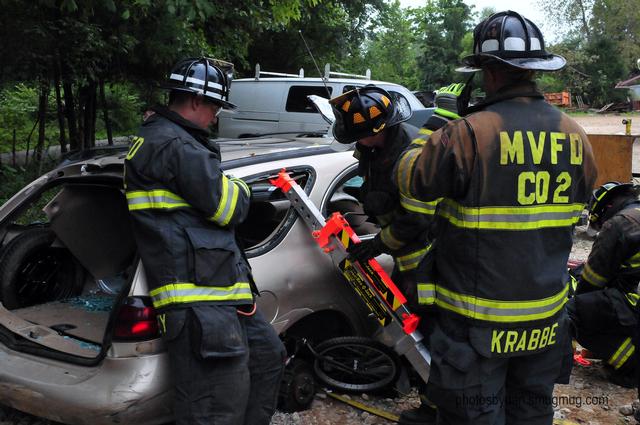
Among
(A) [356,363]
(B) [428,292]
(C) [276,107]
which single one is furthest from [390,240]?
(C) [276,107]

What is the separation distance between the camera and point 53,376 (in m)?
2.71

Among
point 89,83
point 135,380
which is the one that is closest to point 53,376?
point 135,380

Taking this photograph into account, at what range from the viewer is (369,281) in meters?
3.20

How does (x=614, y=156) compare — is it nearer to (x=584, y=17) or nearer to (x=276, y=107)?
(x=276, y=107)

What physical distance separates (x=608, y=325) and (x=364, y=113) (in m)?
2.20

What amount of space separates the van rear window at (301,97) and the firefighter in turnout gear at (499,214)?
8.90 metres

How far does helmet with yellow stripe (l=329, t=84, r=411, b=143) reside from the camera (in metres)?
3.23

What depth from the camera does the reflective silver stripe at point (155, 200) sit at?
2367mm

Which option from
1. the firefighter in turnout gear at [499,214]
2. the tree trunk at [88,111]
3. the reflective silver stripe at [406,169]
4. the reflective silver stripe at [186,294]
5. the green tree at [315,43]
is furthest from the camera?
the green tree at [315,43]

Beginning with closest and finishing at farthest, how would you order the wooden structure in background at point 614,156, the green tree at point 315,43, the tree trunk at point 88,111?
the wooden structure in background at point 614,156 < the tree trunk at point 88,111 < the green tree at point 315,43

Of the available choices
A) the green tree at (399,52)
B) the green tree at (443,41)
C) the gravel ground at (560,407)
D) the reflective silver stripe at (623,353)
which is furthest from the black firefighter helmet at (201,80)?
the green tree at (399,52)

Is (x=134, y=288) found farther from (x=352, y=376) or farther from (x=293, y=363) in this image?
(x=352, y=376)

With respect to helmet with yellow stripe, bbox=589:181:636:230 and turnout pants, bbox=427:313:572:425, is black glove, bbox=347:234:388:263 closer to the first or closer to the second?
turnout pants, bbox=427:313:572:425

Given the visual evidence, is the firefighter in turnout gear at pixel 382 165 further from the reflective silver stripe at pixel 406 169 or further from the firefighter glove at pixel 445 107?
the reflective silver stripe at pixel 406 169
